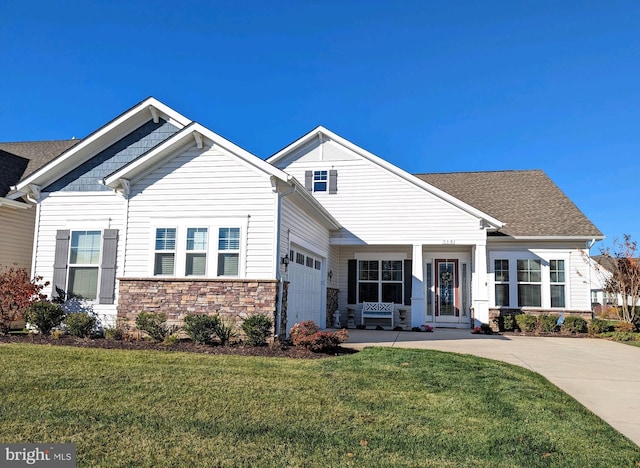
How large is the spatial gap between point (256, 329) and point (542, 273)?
11.0 metres

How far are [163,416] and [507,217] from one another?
49.0 feet

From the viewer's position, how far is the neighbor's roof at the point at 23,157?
14549 millimetres

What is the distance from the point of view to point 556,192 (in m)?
18.2

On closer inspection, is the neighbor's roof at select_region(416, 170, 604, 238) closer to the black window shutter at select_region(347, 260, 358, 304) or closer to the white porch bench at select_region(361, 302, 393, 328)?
the white porch bench at select_region(361, 302, 393, 328)

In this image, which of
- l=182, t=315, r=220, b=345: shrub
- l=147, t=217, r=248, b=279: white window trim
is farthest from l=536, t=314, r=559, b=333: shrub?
l=182, t=315, r=220, b=345: shrub

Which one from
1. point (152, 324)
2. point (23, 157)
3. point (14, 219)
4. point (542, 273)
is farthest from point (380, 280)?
point (23, 157)

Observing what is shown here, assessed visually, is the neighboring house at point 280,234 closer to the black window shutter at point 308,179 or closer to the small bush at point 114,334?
the black window shutter at point 308,179

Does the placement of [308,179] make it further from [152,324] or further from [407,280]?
[152,324]

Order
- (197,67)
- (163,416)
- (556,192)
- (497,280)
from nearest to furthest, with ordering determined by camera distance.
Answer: (163,416), (197,67), (497,280), (556,192)

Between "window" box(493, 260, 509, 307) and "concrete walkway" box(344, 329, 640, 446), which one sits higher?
"window" box(493, 260, 509, 307)

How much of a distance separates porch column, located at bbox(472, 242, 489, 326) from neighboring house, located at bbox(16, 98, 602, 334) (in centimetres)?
4

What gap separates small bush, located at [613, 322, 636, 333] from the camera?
14125 millimetres

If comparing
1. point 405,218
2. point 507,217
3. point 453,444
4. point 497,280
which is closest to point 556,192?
point 507,217

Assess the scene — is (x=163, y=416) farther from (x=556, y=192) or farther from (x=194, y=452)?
(x=556, y=192)
